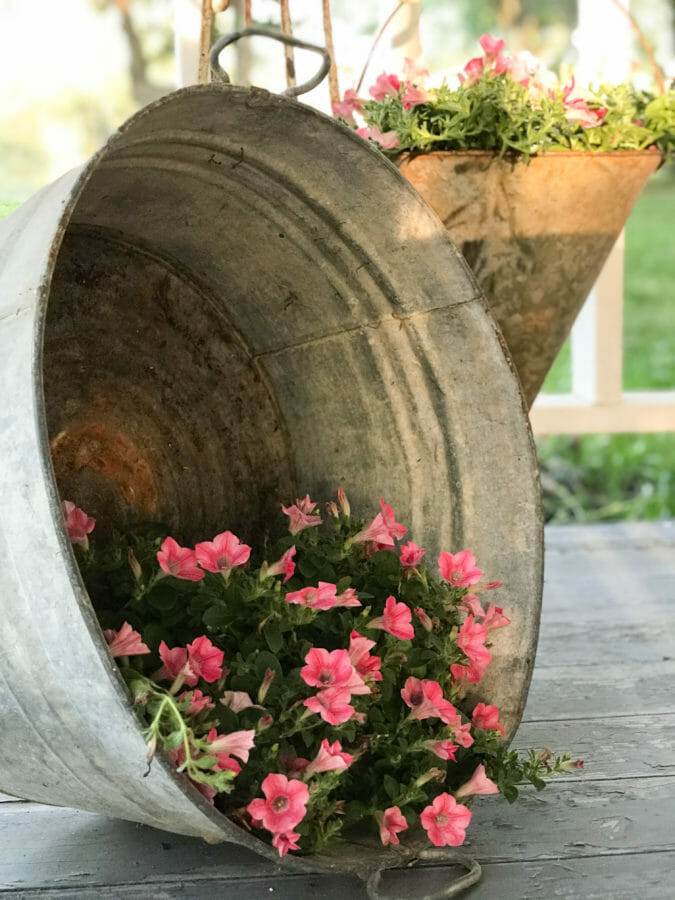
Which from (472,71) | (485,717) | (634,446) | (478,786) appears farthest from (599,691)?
(634,446)

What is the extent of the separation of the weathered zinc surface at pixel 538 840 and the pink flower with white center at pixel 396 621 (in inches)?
10.8

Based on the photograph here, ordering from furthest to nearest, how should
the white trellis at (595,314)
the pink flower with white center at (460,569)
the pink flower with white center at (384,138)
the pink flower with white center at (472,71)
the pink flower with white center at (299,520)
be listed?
the white trellis at (595,314) < the pink flower with white center at (472,71) < the pink flower with white center at (384,138) < the pink flower with white center at (299,520) < the pink flower with white center at (460,569)

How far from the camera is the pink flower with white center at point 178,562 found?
56.9 inches

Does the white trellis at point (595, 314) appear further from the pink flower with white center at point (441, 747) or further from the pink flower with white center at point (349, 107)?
the pink flower with white center at point (441, 747)

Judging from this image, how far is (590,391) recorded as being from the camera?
329cm

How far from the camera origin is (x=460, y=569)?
5.07ft

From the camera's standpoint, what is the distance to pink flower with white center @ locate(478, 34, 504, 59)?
6.68 ft

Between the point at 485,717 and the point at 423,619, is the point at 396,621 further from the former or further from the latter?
the point at 485,717

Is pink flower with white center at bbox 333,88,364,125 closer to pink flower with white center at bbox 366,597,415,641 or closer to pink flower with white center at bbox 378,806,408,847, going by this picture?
pink flower with white center at bbox 366,597,415,641

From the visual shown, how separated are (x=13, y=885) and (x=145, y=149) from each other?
948 millimetres

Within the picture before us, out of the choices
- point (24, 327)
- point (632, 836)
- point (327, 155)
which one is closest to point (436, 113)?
point (327, 155)

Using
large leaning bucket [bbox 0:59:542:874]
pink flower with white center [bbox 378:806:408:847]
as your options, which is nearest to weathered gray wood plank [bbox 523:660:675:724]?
large leaning bucket [bbox 0:59:542:874]

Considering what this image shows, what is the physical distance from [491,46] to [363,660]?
1180 mm

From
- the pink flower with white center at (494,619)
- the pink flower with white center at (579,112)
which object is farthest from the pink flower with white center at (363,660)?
the pink flower with white center at (579,112)
